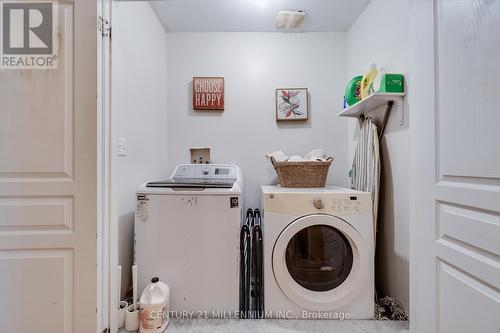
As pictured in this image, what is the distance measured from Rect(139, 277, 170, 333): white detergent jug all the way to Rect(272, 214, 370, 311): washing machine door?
0.69 m

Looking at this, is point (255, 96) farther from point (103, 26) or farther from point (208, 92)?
point (103, 26)

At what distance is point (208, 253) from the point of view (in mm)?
1576

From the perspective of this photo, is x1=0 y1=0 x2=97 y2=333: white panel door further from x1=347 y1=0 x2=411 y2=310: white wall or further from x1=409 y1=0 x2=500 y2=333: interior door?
x1=347 y1=0 x2=411 y2=310: white wall

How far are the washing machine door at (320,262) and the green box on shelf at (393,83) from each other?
0.89 meters

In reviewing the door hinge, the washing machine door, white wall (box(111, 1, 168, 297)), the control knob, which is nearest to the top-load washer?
white wall (box(111, 1, 168, 297))

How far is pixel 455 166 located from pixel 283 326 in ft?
4.15

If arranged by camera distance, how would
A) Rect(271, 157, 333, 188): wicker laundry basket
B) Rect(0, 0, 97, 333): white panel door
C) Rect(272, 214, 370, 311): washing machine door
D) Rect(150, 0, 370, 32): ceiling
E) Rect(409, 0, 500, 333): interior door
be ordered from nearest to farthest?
Rect(409, 0, 500, 333): interior door → Rect(0, 0, 97, 333): white panel door → Rect(272, 214, 370, 311): washing machine door → Rect(271, 157, 333, 188): wicker laundry basket → Rect(150, 0, 370, 32): ceiling

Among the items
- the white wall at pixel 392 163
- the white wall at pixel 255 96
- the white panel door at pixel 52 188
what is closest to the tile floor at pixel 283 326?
the white wall at pixel 392 163

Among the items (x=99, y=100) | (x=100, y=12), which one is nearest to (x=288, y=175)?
(x=99, y=100)

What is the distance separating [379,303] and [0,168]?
2.35 m

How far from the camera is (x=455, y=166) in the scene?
922 millimetres

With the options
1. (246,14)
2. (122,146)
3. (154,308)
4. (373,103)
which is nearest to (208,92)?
(246,14)

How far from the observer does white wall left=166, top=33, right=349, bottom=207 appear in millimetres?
2506

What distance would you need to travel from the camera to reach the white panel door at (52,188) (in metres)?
1.18
